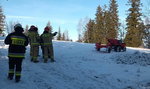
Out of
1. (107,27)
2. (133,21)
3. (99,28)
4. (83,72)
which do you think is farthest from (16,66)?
(99,28)

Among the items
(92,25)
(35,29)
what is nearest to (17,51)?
(35,29)

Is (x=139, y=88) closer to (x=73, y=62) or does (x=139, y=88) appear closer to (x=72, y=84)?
(x=72, y=84)

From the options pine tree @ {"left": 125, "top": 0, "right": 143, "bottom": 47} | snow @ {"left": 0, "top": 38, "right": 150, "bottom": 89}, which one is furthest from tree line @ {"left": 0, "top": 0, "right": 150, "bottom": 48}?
snow @ {"left": 0, "top": 38, "right": 150, "bottom": 89}

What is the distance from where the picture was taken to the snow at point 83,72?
41.7ft

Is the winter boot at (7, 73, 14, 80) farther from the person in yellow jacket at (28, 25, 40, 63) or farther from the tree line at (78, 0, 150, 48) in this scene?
the tree line at (78, 0, 150, 48)

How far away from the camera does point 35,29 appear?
17.6 metres

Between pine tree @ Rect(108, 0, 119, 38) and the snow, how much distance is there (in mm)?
46091

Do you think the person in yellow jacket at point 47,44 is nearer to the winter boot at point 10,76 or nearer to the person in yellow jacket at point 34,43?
the person in yellow jacket at point 34,43

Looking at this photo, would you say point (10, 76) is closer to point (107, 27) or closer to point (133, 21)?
point (133, 21)

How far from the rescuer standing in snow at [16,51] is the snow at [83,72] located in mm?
468

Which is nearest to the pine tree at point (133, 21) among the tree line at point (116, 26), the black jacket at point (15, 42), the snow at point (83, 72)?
the tree line at point (116, 26)

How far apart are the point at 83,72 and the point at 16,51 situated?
17.0ft

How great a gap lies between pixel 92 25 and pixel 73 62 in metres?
64.1

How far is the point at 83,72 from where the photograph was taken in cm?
1574
